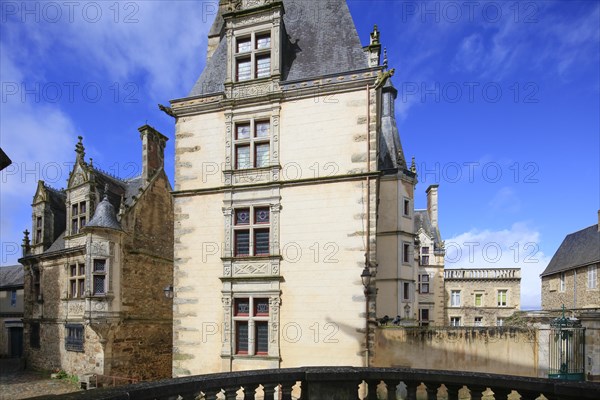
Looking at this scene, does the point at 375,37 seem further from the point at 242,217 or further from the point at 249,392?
the point at 249,392

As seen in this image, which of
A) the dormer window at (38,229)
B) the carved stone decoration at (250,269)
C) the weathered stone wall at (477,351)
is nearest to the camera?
the weathered stone wall at (477,351)

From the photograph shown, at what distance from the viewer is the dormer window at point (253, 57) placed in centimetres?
1465

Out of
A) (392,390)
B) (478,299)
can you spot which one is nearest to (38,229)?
(392,390)

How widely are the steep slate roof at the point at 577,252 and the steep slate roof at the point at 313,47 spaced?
22773 millimetres

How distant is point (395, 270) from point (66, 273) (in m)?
17.3

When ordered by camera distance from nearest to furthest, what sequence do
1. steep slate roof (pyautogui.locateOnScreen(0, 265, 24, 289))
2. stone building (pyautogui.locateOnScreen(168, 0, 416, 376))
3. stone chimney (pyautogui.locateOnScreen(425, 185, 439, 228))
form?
stone building (pyautogui.locateOnScreen(168, 0, 416, 376))
steep slate roof (pyautogui.locateOnScreen(0, 265, 24, 289))
stone chimney (pyautogui.locateOnScreen(425, 185, 439, 228))

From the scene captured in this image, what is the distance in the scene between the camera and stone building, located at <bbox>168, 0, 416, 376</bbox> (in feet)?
42.1

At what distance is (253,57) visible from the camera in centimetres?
1465

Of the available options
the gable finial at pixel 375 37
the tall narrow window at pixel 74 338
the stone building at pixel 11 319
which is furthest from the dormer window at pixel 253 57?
the stone building at pixel 11 319

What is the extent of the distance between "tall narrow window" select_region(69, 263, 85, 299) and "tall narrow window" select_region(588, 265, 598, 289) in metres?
31.1

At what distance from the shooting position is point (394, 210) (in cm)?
1970

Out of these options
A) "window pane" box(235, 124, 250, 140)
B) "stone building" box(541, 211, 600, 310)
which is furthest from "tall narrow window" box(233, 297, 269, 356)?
"stone building" box(541, 211, 600, 310)

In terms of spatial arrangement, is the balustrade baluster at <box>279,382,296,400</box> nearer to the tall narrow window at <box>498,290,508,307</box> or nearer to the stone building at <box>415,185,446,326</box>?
the stone building at <box>415,185,446,326</box>

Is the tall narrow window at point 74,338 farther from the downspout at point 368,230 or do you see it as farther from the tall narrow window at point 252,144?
the downspout at point 368,230
